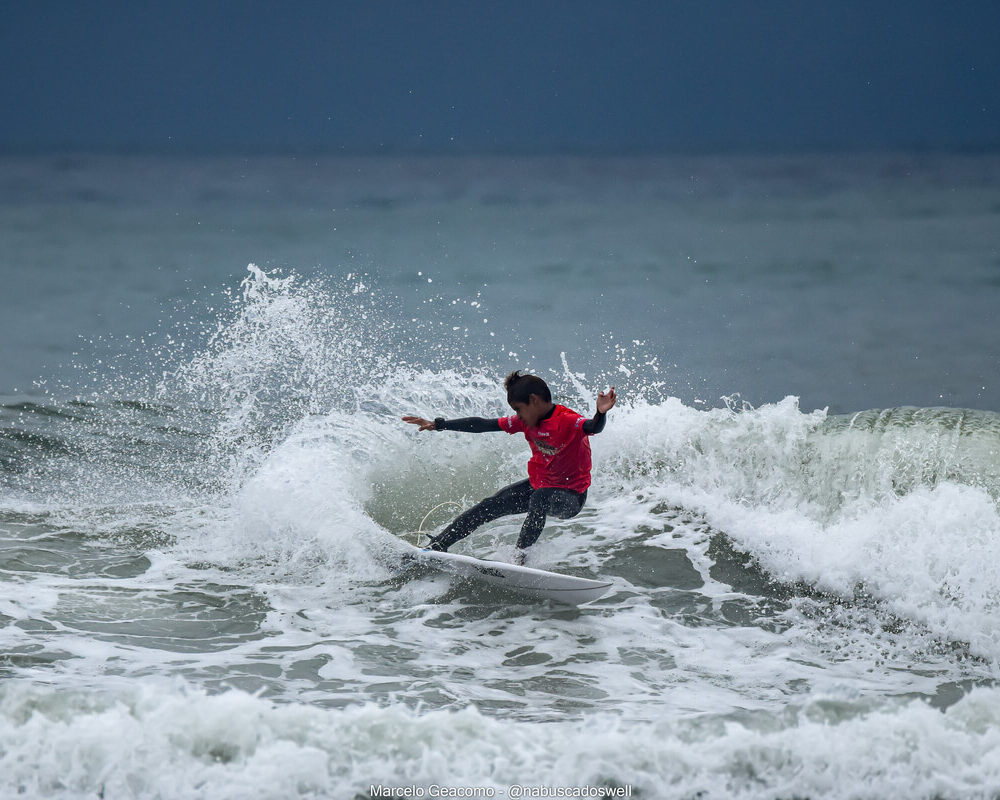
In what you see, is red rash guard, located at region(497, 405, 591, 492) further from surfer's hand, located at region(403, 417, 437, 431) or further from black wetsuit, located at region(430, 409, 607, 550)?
surfer's hand, located at region(403, 417, 437, 431)

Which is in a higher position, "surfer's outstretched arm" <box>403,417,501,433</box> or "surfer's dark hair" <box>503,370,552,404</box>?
"surfer's dark hair" <box>503,370,552,404</box>

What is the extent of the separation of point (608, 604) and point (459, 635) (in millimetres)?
1226

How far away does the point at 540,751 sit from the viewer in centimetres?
421

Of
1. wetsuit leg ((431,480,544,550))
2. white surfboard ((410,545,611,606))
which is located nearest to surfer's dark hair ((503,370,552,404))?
wetsuit leg ((431,480,544,550))

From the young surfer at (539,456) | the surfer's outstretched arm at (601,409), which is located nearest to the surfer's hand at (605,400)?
the surfer's outstretched arm at (601,409)

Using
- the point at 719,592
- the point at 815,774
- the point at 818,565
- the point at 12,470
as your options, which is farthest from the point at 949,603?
the point at 12,470

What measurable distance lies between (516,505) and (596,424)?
3.80 ft

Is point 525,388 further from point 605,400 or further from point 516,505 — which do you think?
point 516,505

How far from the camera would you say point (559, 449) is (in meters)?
6.86

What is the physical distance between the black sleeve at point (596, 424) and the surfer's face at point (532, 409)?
1.10 feet

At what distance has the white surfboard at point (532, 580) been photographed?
21.2 feet

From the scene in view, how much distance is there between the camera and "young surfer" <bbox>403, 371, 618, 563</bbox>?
661 cm

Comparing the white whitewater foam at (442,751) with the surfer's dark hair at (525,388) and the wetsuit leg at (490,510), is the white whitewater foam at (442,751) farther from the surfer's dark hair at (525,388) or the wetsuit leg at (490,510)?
the wetsuit leg at (490,510)

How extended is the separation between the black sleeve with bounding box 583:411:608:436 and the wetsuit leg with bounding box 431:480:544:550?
88 cm
